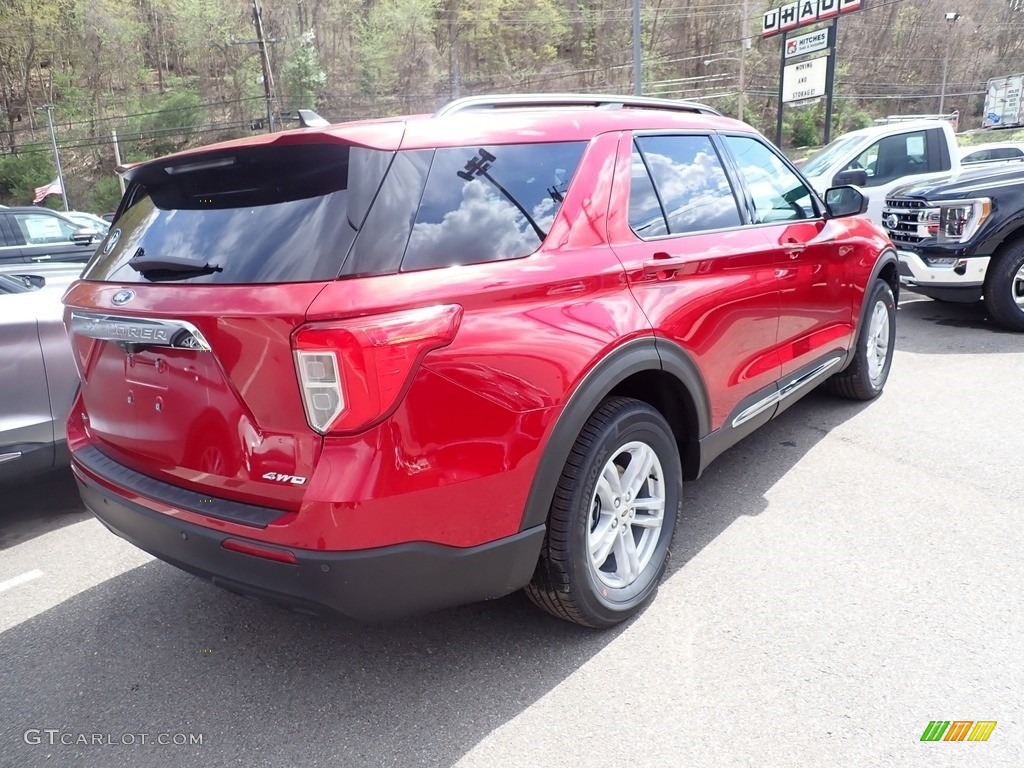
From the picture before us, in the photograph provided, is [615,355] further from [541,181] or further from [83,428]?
[83,428]

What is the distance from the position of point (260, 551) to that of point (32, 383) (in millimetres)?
2517

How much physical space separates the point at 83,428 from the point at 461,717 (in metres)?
1.76

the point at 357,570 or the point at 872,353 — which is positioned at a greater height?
the point at 357,570

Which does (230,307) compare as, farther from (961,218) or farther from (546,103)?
(961,218)

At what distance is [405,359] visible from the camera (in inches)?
73.1

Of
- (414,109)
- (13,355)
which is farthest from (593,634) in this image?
(414,109)

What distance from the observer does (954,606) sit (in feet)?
8.61

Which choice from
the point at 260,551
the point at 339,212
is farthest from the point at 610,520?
the point at 339,212

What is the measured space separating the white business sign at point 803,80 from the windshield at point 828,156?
12.5 meters

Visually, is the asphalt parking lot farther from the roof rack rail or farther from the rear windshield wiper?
the roof rack rail

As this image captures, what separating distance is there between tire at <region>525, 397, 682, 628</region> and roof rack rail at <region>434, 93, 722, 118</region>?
1.14 metres

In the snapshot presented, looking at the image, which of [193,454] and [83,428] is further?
[83,428]

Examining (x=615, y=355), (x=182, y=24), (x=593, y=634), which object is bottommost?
(x=593, y=634)

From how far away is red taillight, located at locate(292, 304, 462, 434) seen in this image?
1809mm
